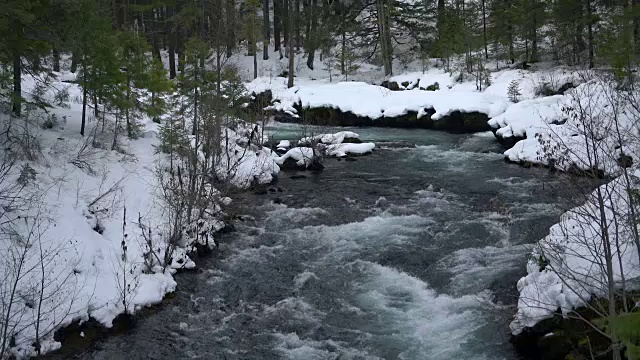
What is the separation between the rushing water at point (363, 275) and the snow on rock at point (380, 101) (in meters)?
7.85

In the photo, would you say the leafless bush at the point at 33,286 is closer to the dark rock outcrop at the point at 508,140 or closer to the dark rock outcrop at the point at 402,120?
the dark rock outcrop at the point at 402,120

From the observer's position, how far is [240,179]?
17531mm

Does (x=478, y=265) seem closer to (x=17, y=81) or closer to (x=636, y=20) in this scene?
(x=17, y=81)

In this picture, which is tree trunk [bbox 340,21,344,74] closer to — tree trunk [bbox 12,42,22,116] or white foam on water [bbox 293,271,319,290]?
tree trunk [bbox 12,42,22,116]

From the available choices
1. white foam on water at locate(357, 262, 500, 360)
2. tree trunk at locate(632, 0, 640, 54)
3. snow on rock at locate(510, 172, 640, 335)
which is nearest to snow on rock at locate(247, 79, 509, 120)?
tree trunk at locate(632, 0, 640, 54)

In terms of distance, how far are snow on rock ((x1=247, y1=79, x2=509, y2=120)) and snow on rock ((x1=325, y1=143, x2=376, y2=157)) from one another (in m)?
5.46

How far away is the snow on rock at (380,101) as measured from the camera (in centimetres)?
2639

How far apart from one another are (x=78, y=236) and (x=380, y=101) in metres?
21.1

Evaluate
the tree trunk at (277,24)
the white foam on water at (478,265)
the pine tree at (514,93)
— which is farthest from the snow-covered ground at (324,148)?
the tree trunk at (277,24)

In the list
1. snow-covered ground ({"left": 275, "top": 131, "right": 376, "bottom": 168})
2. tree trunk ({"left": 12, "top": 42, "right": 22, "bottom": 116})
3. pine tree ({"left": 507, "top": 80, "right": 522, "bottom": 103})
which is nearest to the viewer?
tree trunk ({"left": 12, "top": 42, "right": 22, "bottom": 116})

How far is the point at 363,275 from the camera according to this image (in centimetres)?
1182

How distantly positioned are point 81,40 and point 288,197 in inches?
289

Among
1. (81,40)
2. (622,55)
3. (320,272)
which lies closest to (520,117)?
(622,55)

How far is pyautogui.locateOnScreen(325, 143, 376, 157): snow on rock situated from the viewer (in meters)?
22.6
